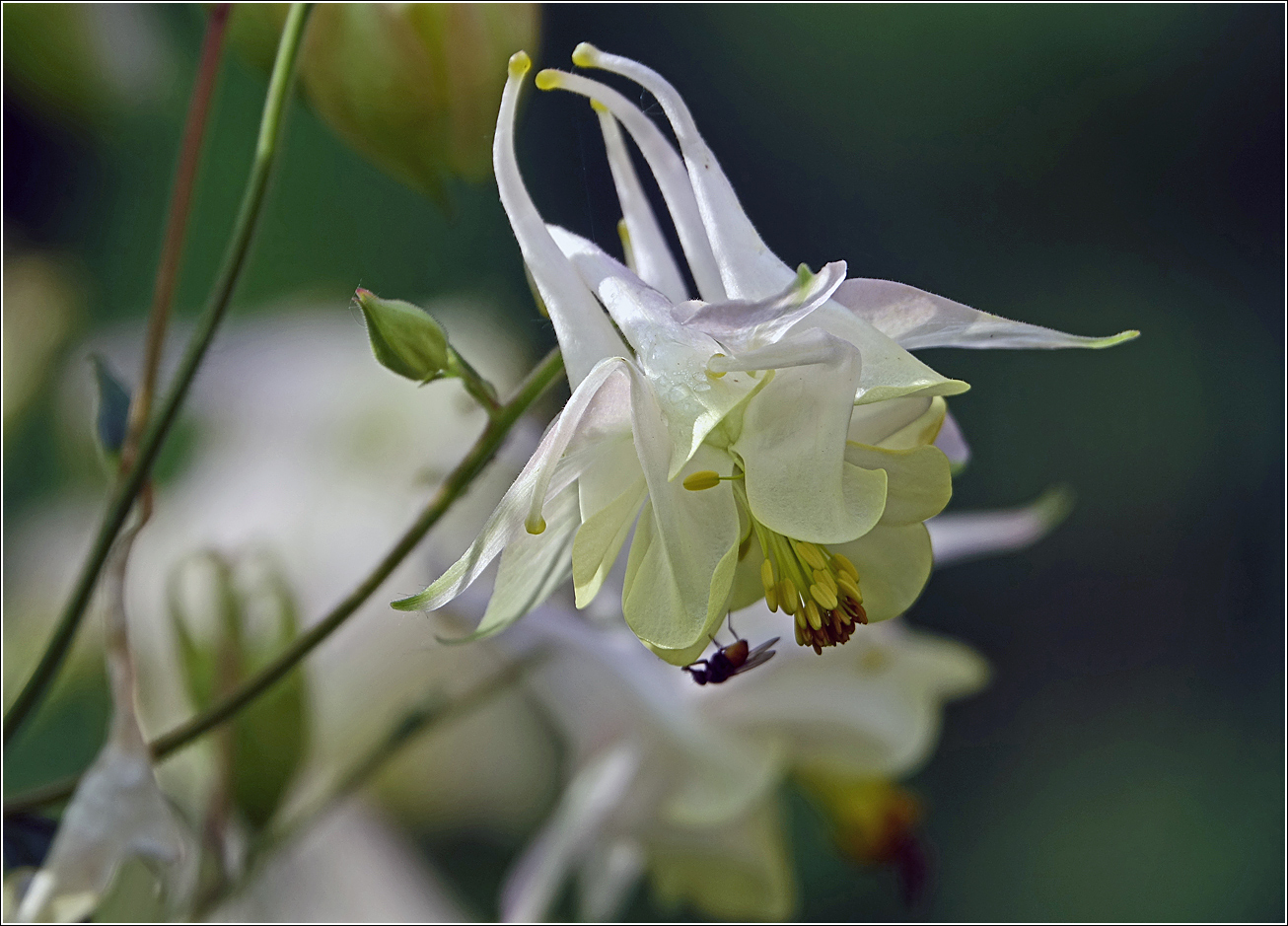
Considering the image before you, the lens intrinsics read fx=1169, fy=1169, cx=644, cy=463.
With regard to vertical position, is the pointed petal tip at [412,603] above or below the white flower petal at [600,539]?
above

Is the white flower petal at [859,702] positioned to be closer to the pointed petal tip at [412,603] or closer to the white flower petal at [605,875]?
the white flower petal at [605,875]

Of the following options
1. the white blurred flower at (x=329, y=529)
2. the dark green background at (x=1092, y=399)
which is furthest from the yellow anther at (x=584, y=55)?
the dark green background at (x=1092, y=399)

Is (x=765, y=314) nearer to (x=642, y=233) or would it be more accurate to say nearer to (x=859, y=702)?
(x=642, y=233)

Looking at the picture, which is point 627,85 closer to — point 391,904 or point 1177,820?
point 391,904

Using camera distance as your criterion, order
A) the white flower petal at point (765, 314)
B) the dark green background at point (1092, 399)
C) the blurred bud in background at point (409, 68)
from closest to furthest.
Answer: the white flower petal at point (765, 314)
the blurred bud in background at point (409, 68)
the dark green background at point (1092, 399)

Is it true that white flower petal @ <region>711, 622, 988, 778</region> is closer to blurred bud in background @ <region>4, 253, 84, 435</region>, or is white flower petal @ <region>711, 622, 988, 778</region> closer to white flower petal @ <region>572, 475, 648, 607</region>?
white flower petal @ <region>572, 475, 648, 607</region>

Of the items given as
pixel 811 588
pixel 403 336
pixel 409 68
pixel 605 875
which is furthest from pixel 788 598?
pixel 605 875

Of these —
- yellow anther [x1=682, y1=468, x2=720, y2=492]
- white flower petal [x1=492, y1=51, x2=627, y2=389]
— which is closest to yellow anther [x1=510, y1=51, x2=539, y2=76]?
white flower petal [x1=492, y1=51, x2=627, y2=389]
